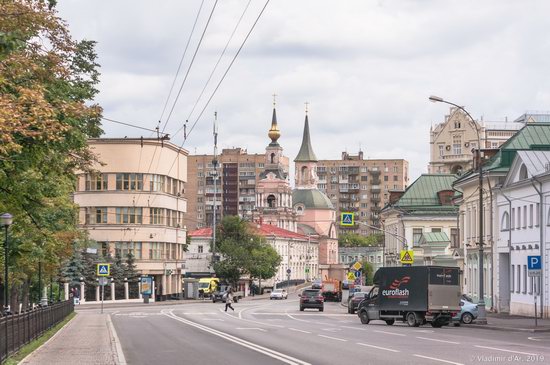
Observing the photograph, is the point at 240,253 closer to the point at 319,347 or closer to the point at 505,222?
the point at 505,222

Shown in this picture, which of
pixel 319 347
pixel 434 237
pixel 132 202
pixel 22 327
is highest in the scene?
pixel 132 202

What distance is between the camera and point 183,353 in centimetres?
2817

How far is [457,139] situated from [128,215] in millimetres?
73038

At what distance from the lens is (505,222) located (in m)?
65.8

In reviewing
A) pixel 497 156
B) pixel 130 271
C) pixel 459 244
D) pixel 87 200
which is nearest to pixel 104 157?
pixel 87 200

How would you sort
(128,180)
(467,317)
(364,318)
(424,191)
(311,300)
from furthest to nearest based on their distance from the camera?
(128,180) → (424,191) → (311,300) → (467,317) → (364,318)

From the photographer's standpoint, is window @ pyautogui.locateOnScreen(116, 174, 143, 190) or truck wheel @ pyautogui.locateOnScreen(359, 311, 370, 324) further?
window @ pyautogui.locateOnScreen(116, 174, 143, 190)

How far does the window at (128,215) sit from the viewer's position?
351 feet

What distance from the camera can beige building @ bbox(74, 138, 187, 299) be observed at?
10562 cm

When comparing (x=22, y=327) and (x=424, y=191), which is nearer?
(x=22, y=327)

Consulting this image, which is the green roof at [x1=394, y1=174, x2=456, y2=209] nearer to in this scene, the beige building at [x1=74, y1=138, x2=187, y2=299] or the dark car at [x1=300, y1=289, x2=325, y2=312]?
the beige building at [x1=74, y1=138, x2=187, y2=299]

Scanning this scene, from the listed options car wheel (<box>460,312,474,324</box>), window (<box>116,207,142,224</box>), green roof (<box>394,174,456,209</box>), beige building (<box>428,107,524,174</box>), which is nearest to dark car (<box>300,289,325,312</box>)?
green roof (<box>394,174,456,209</box>)

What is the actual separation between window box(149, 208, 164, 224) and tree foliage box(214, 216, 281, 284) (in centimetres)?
3140

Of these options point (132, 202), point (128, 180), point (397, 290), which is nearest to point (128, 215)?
point (132, 202)
